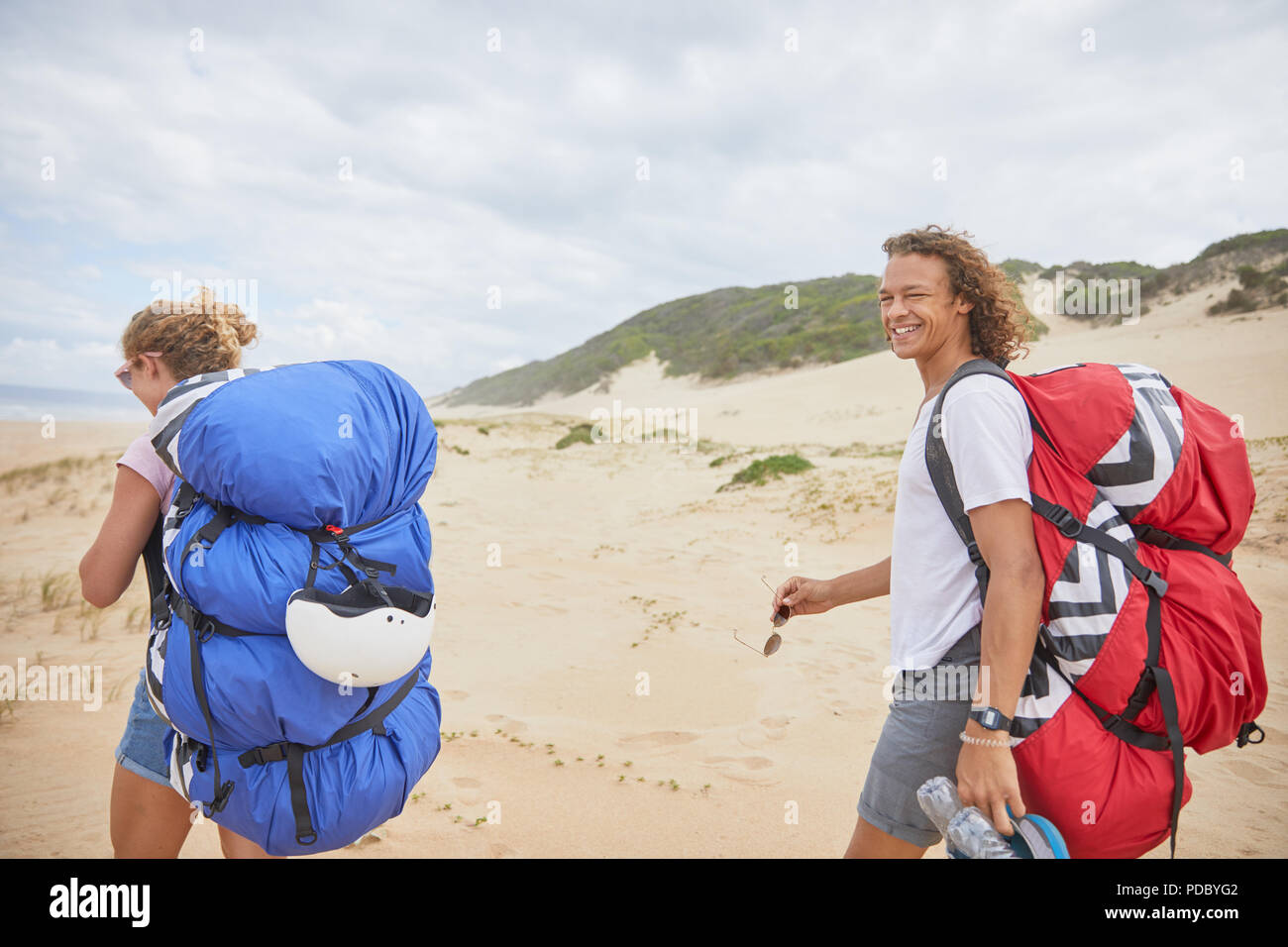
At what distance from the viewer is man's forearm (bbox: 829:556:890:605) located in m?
A: 2.45

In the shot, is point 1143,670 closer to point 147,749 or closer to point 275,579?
point 275,579

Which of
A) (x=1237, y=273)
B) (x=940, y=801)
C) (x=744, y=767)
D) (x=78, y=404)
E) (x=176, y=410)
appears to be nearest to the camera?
(x=940, y=801)

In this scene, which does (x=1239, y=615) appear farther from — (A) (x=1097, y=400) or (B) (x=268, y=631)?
(B) (x=268, y=631)

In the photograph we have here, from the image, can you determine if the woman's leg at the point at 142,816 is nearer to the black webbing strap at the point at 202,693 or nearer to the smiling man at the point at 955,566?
the black webbing strap at the point at 202,693

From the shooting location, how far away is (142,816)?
7.28 ft

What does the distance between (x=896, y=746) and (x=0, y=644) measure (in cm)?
671

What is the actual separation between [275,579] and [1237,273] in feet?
116

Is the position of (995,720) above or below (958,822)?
above

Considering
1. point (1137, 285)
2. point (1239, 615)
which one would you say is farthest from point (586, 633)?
point (1137, 285)

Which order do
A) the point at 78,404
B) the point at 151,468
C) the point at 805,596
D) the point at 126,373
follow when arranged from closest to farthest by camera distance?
the point at 151,468, the point at 126,373, the point at 805,596, the point at 78,404

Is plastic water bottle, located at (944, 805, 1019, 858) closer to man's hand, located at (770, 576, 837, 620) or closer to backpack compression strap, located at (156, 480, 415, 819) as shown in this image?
man's hand, located at (770, 576, 837, 620)

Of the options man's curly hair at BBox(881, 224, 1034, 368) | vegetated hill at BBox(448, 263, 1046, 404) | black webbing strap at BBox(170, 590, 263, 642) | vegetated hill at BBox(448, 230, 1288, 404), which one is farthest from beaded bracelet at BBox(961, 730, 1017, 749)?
vegetated hill at BBox(448, 263, 1046, 404)

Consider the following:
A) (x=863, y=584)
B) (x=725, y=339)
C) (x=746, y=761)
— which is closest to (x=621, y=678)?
(x=746, y=761)
